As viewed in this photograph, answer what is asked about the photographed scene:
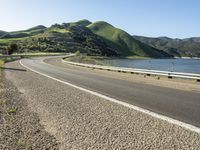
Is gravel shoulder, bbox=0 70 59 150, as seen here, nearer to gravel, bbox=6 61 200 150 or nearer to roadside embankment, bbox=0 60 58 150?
roadside embankment, bbox=0 60 58 150

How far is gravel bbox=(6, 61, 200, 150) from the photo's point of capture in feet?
18.5

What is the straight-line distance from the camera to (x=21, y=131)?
6.79 meters

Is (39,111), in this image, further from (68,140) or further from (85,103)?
(68,140)

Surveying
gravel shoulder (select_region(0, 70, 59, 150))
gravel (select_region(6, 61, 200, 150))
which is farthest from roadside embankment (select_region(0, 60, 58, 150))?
gravel (select_region(6, 61, 200, 150))

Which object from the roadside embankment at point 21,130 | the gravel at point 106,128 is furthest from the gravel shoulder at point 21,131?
the gravel at point 106,128

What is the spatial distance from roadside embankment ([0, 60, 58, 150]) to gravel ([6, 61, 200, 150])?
22 centimetres

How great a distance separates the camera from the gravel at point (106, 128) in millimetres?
5637

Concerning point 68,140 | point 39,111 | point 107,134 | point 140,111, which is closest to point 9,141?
point 68,140

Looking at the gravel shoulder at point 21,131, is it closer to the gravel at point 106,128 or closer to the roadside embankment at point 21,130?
the roadside embankment at point 21,130

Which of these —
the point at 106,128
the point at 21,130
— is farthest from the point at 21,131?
the point at 106,128

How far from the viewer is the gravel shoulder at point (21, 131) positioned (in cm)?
575

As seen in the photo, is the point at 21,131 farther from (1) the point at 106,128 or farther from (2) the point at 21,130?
(1) the point at 106,128

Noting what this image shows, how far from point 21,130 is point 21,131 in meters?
0.09

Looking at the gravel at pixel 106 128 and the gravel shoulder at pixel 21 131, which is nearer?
the gravel at pixel 106 128
